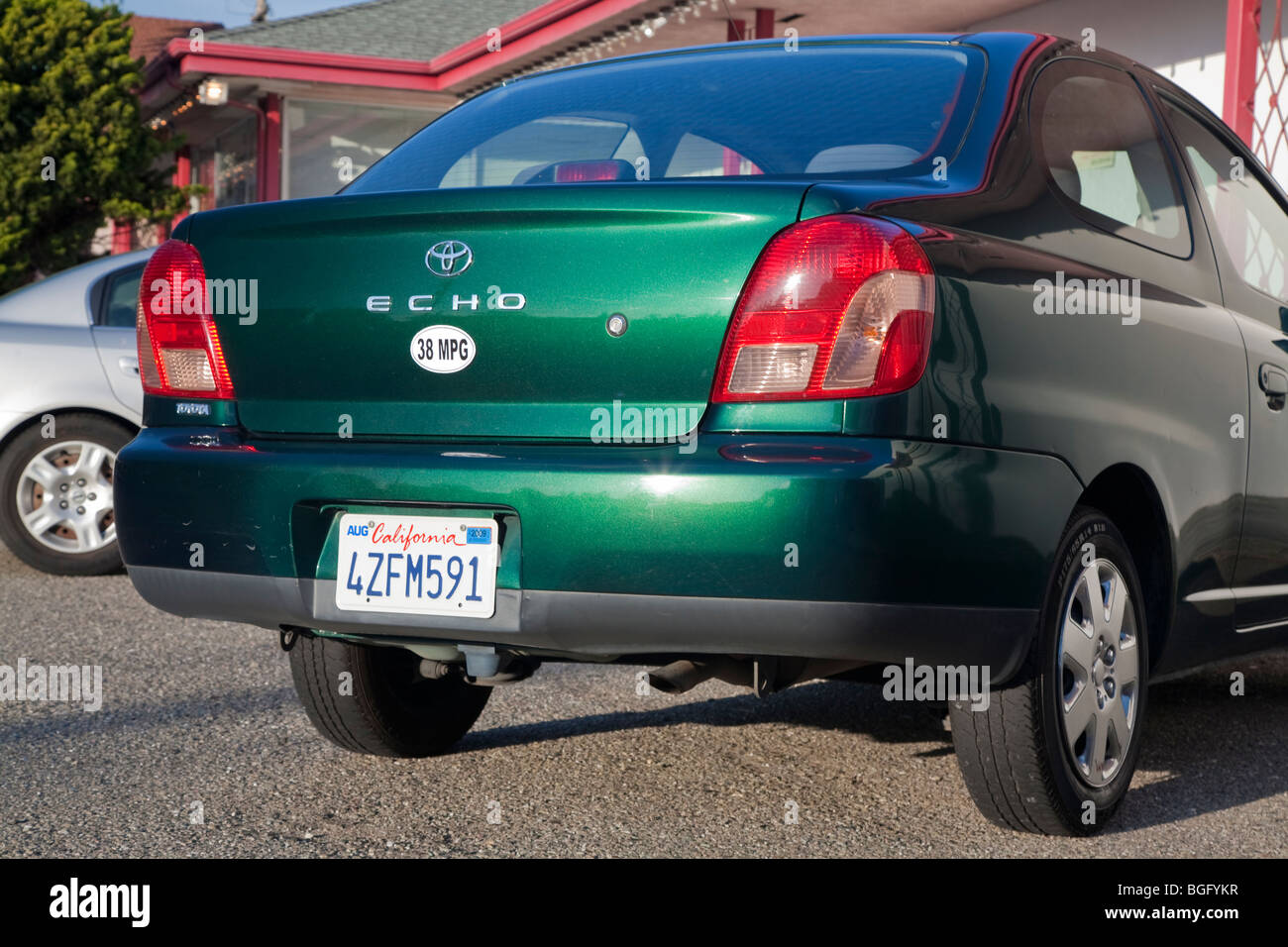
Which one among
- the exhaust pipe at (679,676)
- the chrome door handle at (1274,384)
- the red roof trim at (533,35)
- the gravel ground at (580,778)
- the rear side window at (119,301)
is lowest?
the gravel ground at (580,778)

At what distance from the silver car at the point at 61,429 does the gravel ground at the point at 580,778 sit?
6.15 feet

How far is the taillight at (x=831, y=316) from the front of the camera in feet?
8.75

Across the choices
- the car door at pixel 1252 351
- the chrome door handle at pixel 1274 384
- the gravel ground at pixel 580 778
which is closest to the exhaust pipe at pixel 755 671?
the gravel ground at pixel 580 778

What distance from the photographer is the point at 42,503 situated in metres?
6.96

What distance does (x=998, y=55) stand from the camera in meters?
3.34

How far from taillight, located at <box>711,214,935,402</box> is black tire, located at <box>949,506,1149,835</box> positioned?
2.07 feet

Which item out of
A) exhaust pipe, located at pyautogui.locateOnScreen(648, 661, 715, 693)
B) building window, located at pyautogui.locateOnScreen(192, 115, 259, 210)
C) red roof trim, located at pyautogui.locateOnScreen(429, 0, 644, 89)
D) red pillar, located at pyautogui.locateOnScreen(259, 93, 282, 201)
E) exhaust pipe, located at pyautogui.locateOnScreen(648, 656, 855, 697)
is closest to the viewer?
exhaust pipe, located at pyautogui.locateOnScreen(648, 656, 855, 697)

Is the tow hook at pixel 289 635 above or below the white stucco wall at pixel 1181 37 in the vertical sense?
below

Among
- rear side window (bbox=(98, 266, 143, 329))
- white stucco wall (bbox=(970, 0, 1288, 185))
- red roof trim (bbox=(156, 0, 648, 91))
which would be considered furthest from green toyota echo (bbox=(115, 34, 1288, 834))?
red roof trim (bbox=(156, 0, 648, 91))

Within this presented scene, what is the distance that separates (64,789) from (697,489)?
6.01 feet

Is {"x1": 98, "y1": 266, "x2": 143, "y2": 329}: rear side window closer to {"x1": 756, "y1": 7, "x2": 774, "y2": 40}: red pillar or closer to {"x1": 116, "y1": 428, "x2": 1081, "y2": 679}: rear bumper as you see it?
{"x1": 116, "y1": 428, "x2": 1081, "y2": 679}: rear bumper

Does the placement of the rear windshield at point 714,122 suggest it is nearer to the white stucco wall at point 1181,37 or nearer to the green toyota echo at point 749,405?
the green toyota echo at point 749,405

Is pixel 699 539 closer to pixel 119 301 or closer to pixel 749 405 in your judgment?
pixel 749 405

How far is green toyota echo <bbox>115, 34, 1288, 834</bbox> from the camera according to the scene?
268 centimetres
